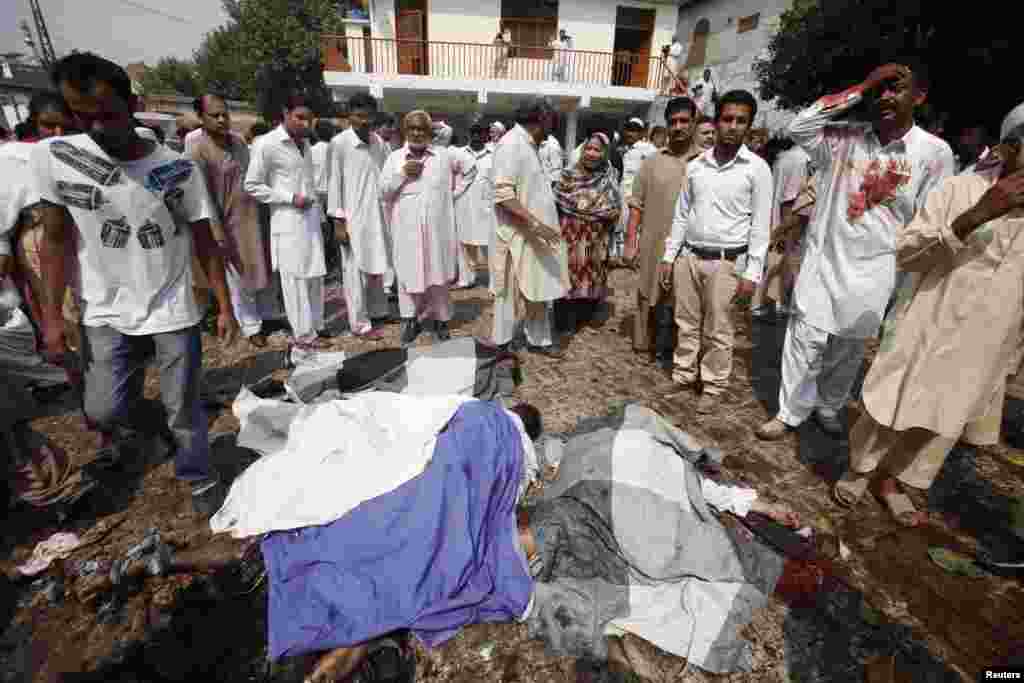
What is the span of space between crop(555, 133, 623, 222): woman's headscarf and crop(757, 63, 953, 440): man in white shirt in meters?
1.79

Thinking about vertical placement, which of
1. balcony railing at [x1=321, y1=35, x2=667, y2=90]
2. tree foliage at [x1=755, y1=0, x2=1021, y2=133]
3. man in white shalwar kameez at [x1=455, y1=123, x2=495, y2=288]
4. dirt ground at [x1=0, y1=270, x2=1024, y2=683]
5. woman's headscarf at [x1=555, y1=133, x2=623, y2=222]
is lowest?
dirt ground at [x1=0, y1=270, x2=1024, y2=683]

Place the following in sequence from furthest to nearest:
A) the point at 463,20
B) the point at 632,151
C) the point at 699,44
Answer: the point at 699,44 < the point at 463,20 < the point at 632,151

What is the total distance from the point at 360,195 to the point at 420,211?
618 millimetres

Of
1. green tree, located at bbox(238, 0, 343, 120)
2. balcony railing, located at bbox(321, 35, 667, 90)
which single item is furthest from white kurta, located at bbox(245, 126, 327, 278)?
green tree, located at bbox(238, 0, 343, 120)

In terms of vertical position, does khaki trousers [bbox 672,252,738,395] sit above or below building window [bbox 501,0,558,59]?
below

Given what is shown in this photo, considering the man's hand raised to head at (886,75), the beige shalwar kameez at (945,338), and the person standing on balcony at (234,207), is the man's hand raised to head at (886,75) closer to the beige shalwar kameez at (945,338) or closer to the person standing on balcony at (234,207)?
the beige shalwar kameez at (945,338)

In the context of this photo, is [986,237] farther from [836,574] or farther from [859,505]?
[836,574]

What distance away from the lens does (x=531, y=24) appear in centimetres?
1614

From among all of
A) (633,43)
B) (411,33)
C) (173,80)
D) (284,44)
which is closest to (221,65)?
(173,80)

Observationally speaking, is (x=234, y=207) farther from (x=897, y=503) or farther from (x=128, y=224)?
(x=897, y=503)

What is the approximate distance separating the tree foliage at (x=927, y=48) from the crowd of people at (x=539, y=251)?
4.11 meters

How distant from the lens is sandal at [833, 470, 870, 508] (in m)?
2.58

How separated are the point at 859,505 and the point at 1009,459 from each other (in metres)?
1.34

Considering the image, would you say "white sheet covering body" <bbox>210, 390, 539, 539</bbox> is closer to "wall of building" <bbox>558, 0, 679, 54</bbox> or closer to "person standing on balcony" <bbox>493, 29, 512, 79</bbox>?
"person standing on balcony" <bbox>493, 29, 512, 79</bbox>
